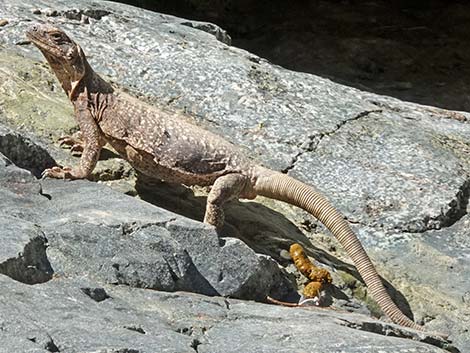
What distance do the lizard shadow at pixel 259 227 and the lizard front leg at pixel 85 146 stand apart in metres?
0.52

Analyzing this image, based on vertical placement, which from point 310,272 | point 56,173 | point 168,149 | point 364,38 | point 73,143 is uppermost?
point 168,149

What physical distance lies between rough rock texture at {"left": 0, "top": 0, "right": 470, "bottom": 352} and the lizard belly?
0.23 m

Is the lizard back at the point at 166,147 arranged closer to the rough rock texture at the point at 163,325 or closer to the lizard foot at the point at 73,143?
the lizard foot at the point at 73,143

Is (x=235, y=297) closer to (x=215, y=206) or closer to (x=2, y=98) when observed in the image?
(x=215, y=206)

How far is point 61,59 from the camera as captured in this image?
28.5ft

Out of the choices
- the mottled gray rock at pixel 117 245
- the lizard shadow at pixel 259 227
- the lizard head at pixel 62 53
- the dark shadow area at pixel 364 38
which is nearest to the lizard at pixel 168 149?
the lizard head at pixel 62 53

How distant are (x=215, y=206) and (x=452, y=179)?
269 cm

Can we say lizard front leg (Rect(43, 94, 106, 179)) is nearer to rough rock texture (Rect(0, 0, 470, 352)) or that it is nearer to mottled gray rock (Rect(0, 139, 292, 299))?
rough rock texture (Rect(0, 0, 470, 352))

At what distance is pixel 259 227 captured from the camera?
889 cm

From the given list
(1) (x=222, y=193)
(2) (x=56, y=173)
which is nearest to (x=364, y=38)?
(1) (x=222, y=193)

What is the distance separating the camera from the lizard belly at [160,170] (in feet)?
28.0

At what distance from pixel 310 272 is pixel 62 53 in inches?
105

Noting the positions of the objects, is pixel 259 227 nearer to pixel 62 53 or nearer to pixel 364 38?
pixel 62 53

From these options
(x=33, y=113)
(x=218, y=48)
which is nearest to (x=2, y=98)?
(x=33, y=113)
